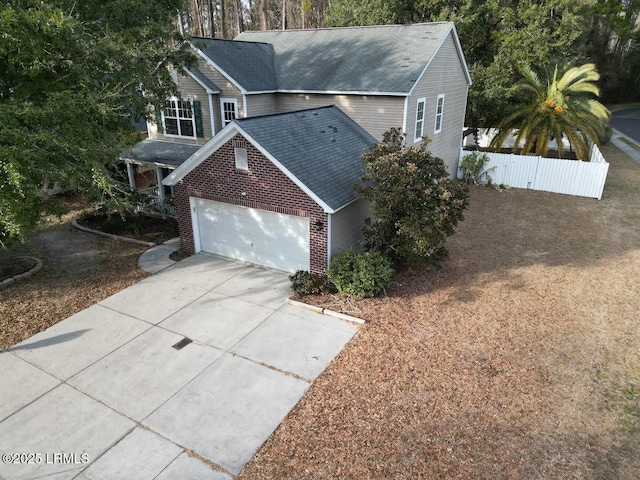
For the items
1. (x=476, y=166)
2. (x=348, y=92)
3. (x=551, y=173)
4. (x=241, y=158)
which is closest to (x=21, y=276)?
(x=241, y=158)

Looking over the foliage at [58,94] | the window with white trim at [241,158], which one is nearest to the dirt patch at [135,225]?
the foliage at [58,94]

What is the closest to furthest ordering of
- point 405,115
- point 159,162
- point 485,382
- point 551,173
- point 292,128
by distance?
1. point 485,382
2. point 292,128
3. point 405,115
4. point 159,162
5. point 551,173

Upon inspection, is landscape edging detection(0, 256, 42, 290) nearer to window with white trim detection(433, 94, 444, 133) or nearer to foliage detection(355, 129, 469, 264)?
foliage detection(355, 129, 469, 264)

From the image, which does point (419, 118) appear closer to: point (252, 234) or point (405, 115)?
point (405, 115)

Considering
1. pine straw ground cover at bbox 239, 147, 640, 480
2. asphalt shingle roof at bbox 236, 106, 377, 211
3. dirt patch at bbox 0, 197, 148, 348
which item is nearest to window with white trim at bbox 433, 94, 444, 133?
asphalt shingle roof at bbox 236, 106, 377, 211

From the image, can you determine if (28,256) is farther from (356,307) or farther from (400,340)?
(400,340)

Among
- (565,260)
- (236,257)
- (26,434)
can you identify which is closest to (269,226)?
(236,257)
